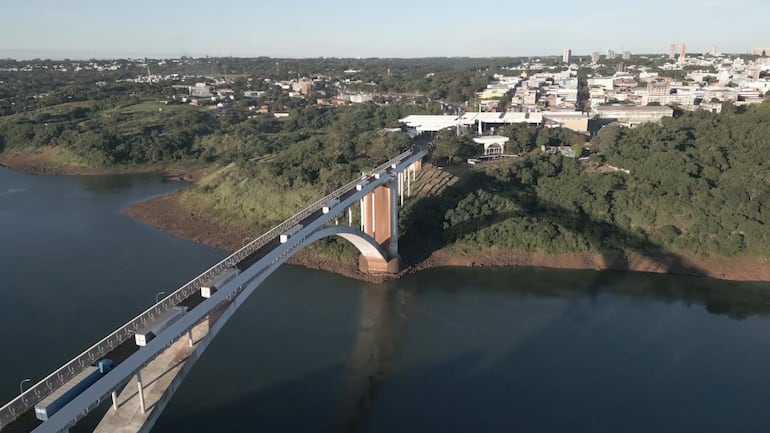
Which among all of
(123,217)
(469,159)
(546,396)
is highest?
(469,159)

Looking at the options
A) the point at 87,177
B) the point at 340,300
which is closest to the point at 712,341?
the point at 340,300

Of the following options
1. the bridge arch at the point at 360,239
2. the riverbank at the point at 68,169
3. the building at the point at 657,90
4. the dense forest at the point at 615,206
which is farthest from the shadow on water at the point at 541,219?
the building at the point at 657,90

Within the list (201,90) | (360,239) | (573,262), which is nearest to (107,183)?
(360,239)

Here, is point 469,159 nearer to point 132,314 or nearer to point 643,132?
point 643,132

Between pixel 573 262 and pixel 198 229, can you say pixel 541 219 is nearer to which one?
pixel 573 262

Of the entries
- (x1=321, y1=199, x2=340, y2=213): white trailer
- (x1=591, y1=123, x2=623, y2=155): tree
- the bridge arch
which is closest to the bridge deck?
the bridge arch

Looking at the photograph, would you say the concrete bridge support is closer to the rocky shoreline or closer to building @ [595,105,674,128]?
the rocky shoreline

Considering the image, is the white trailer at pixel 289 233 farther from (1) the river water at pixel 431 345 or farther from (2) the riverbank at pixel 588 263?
(2) the riverbank at pixel 588 263
